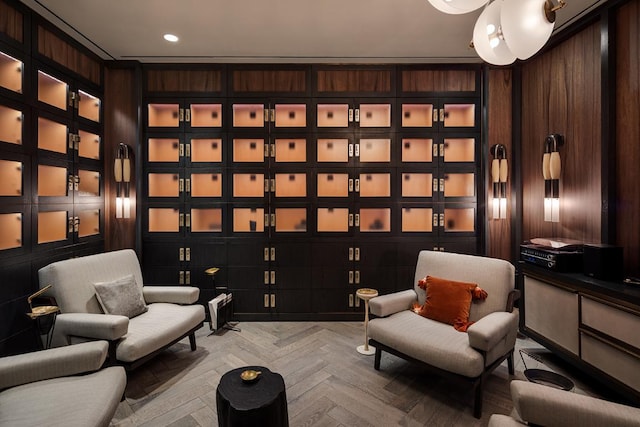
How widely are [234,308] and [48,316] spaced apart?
1.73m

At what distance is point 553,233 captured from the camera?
3.04 meters

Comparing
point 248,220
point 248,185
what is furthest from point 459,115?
point 248,220

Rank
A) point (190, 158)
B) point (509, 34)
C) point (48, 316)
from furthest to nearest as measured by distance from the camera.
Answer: point (190, 158) < point (48, 316) < point (509, 34)

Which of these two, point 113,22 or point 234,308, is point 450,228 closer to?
point 234,308

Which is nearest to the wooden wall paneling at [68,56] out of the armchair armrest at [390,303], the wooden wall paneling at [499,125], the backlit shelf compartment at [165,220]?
the backlit shelf compartment at [165,220]

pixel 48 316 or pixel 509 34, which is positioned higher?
pixel 509 34

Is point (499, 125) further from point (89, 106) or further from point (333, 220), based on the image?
point (89, 106)

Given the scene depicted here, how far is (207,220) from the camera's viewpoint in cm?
355

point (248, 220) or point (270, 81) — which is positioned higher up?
point (270, 81)

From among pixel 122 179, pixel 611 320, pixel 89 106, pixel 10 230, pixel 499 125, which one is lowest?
pixel 611 320

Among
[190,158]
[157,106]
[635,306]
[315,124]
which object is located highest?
[157,106]

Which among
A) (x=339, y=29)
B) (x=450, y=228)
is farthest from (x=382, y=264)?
(x=339, y=29)

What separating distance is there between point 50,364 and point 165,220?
206 centimetres

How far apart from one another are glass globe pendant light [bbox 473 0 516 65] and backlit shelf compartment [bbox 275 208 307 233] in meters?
2.35
